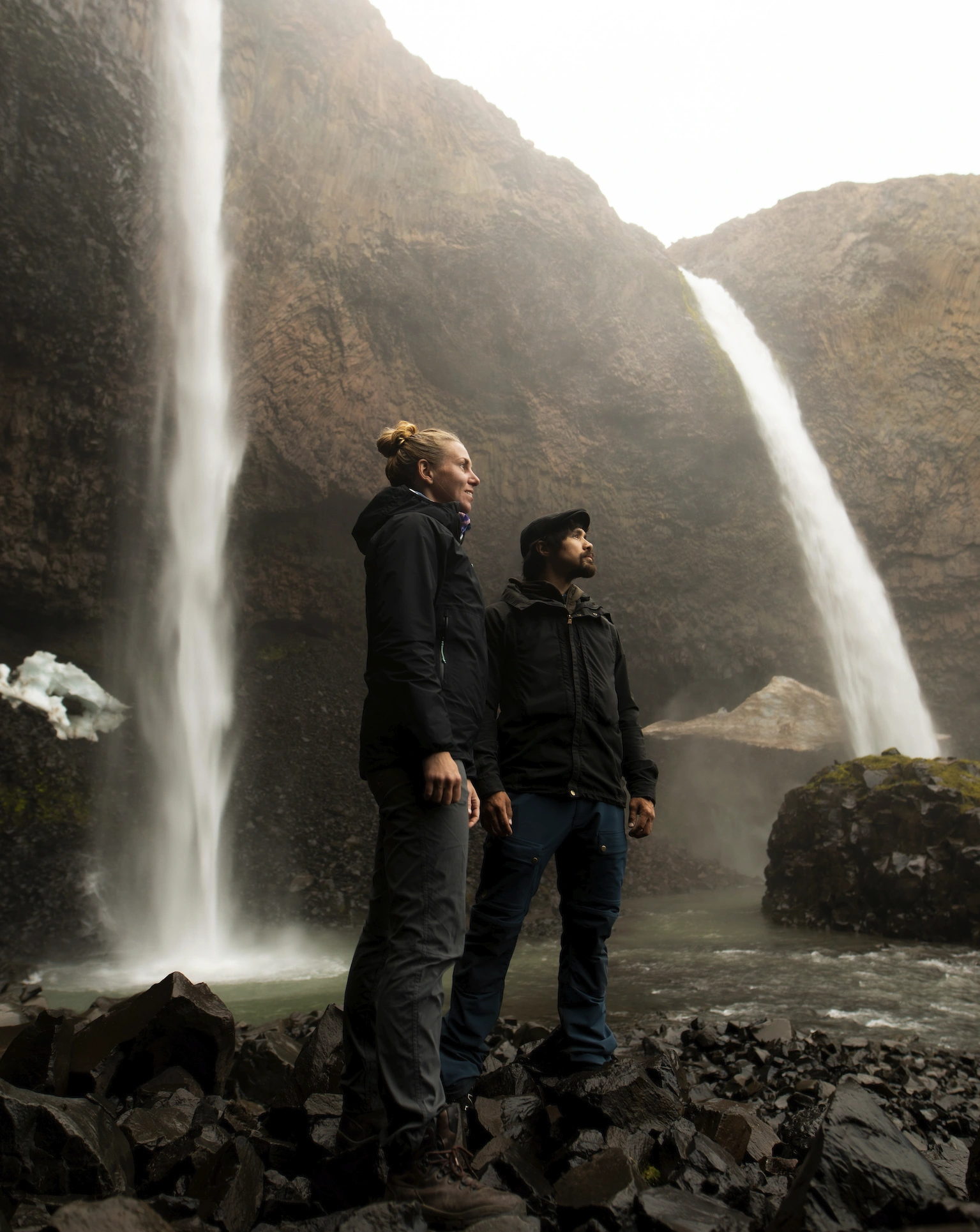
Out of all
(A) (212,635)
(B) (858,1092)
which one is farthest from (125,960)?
(B) (858,1092)

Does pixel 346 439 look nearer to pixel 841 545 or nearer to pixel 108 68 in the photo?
pixel 108 68

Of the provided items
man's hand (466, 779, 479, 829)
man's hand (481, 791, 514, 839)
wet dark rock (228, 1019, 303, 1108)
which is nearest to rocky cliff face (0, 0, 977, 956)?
wet dark rock (228, 1019, 303, 1108)

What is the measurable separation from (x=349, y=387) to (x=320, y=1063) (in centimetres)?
1552

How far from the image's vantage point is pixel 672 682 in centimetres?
2058

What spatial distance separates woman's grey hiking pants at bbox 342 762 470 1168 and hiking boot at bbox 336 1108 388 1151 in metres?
0.02

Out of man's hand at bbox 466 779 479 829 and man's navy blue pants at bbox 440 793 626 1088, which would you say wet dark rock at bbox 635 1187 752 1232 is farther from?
man's hand at bbox 466 779 479 829

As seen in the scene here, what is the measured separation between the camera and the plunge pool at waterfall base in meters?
5.15

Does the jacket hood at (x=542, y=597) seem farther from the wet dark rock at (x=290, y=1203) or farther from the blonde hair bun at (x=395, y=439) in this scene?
the wet dark rock at (x=290, y=1203)

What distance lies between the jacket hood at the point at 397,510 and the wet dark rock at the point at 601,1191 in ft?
6.30

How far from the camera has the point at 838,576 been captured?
64.3 ft

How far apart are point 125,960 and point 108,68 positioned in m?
14.2

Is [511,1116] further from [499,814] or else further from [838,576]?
[838,576]

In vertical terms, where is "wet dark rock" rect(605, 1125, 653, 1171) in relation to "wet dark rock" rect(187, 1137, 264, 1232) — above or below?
below

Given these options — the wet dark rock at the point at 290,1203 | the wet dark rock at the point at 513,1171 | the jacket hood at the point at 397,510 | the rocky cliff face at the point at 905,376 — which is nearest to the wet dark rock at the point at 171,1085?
the wet dark rock at the point at 290,1203
